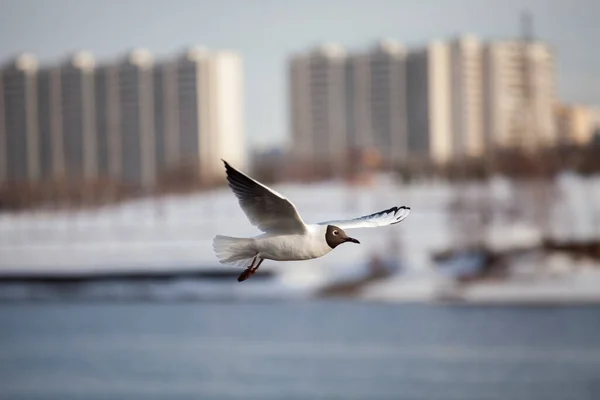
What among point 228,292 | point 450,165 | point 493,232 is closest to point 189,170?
point 228,292

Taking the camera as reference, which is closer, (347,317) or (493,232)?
(347,317)

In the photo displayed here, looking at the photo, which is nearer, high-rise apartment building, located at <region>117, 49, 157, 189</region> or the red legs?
the red legs

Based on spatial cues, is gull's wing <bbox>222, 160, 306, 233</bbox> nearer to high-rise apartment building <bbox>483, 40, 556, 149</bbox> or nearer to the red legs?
the red legs

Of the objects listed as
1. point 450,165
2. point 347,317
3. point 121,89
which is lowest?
point 347,317

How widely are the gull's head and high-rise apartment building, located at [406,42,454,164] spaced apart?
69250 millimetres

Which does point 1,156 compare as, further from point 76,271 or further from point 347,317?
point 347,317

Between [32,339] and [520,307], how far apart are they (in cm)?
1751

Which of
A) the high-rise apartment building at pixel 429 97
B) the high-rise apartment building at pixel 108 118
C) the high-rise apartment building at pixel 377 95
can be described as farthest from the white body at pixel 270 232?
the high-rise apartment building at pixel 377 95

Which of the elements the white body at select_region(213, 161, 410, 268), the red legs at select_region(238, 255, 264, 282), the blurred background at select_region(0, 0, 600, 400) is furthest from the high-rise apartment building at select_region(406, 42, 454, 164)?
the red legs at select_region(238, 255, 264, 282)

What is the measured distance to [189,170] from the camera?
208 ft

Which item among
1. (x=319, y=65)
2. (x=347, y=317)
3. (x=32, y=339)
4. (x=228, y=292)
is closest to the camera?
(x=32, y=339)

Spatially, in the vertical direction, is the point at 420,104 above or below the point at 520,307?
above

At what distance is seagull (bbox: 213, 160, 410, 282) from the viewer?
20.5 feet

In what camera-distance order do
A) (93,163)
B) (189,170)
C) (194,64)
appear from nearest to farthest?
(189,170) → (93,163) → (194,64)
